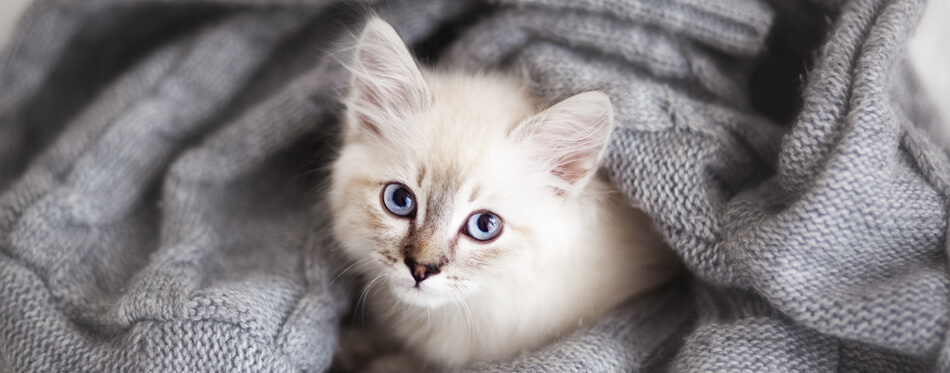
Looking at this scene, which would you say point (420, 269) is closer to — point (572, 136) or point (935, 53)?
point (572, 136)

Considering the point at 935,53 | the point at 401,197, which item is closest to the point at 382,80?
the point at 401,197

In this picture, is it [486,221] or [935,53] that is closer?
[486,221]

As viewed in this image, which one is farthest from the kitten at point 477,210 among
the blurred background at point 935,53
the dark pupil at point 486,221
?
Answer: the blurred background at point 935,53

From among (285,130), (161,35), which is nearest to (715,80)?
(285,130)

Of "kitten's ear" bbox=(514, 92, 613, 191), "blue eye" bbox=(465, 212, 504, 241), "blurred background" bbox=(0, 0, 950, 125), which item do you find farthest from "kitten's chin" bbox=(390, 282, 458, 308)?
"blurred background" bbox=(0, 0, 950, 125)

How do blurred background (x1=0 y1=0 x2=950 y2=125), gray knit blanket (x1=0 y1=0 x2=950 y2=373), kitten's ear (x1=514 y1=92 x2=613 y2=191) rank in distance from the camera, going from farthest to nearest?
blurred background (x1=0 y1=0 x2=950 y2=125)
kitten's ear (x1=514 y1=92 x2=613 y2=191)
gray knit blanket (x1=0 y1=0 x2=950 y2=373)

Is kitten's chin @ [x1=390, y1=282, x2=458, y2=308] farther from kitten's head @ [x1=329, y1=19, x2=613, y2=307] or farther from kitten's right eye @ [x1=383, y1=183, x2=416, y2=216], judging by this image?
kitten's right eye @ [x1=383, y1=183, x2=416, y2=216]
